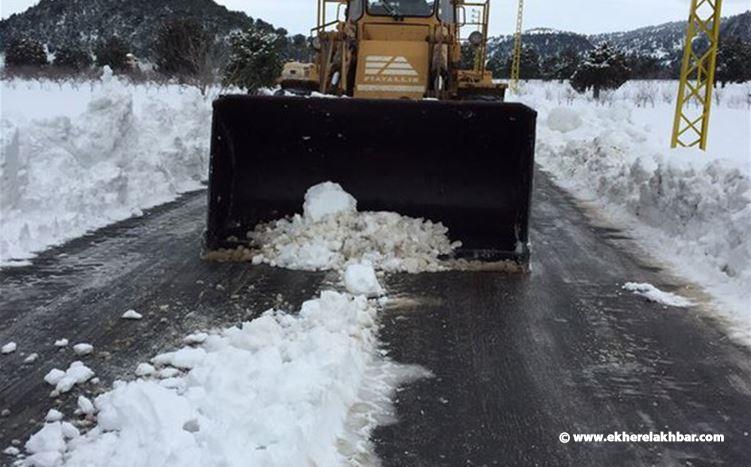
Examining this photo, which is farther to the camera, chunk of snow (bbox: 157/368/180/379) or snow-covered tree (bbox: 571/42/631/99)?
snow-covered tree (bbox: 571/42/631/99)

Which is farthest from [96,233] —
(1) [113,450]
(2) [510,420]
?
(2) [510,420]

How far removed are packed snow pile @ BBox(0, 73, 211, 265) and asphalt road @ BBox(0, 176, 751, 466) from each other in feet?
1.60

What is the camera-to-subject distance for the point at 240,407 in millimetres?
3410

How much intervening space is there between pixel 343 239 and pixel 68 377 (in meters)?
3.03

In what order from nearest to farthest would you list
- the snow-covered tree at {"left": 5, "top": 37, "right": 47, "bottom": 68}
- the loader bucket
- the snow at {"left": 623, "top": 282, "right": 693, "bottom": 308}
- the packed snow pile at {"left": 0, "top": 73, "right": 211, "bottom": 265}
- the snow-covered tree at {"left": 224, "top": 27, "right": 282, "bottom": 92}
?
1. the snow at {"left": 623, "top": 282, "right": 693, "bottom": 308}
2. the loader bucket
3. the packed snow pile at {"left": 0, "top": 73, "right": 211, "bottom": 265}
4. the snow-covered tree at {"left": 224, "top": 27, "right": 282, "bottom": 92}
5. the snow-covered tree at {"left": 5, "top": 37, "right": 47, "bottom": 68}

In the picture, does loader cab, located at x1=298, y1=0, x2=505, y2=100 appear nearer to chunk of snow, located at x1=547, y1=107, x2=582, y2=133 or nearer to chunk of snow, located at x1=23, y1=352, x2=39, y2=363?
chunk of snow, located at x1=23, y1=352, x2=39, y2=363

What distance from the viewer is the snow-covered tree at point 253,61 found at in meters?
29.9

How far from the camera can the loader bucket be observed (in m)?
6.62

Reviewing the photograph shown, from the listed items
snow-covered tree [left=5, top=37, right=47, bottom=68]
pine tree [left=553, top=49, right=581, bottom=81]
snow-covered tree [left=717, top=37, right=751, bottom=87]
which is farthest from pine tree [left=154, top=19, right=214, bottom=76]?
snow-covered tree [left=717, top=37, right=751, bottom=87]

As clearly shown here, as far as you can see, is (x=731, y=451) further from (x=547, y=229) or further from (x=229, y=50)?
(x=229, y=50)

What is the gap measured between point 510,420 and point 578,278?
2.98 metres

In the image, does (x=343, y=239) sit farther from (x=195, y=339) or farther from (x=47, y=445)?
(x=47, y=445)

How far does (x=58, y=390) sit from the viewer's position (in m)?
3.84

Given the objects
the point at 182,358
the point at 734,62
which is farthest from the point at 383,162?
the point at 734,62
